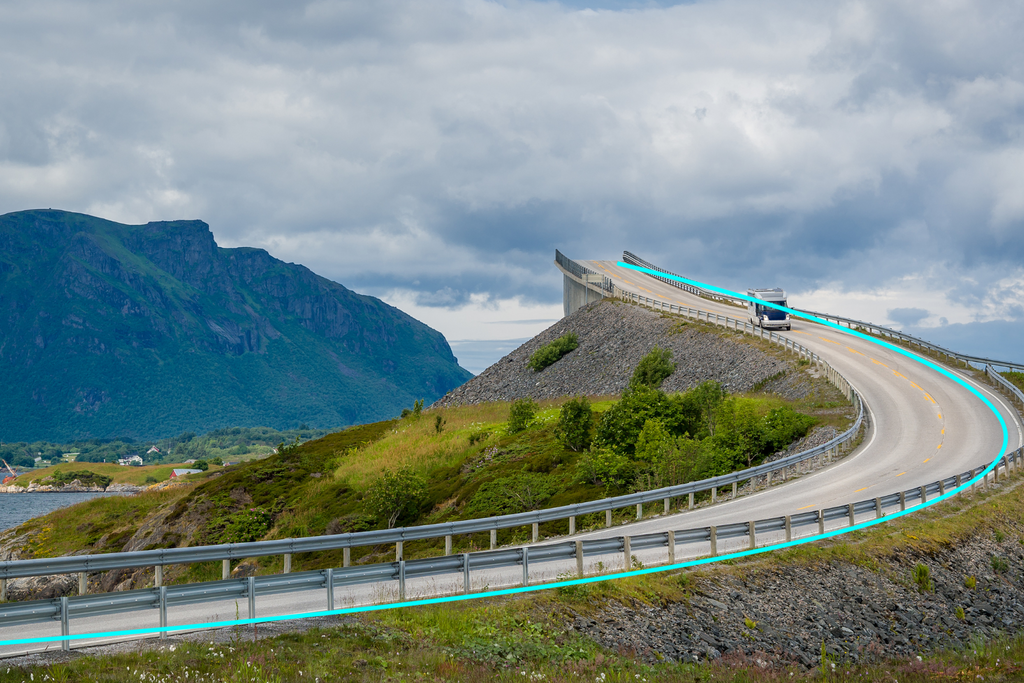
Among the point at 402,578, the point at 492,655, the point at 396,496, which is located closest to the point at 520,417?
the point at 396,496

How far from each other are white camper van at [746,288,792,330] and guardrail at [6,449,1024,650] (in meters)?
41.4

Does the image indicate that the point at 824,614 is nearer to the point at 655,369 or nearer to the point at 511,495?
the point at 511,495

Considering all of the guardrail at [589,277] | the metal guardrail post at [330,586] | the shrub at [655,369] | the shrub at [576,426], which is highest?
the guardrail at [589,277]

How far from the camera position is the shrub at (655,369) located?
207 ft

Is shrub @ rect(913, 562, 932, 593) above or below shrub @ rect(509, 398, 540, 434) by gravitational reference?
below

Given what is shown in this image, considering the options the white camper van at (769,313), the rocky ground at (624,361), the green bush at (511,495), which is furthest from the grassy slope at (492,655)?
the white camper van at (769,313)

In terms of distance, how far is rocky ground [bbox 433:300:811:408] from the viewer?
5619 centimetres

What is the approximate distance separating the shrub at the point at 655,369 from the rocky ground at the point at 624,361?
0.78 meters

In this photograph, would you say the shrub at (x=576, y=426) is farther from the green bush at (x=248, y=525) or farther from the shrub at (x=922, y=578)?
the shrub at (x=922, y=578)

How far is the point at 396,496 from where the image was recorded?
39.5 meters

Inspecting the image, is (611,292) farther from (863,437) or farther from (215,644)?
(215,644)

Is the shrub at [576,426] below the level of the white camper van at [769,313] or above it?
below

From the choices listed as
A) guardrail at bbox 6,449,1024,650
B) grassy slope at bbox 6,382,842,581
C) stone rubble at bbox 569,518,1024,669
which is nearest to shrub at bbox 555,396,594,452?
grassy slope at bbox 6,382,842,581
